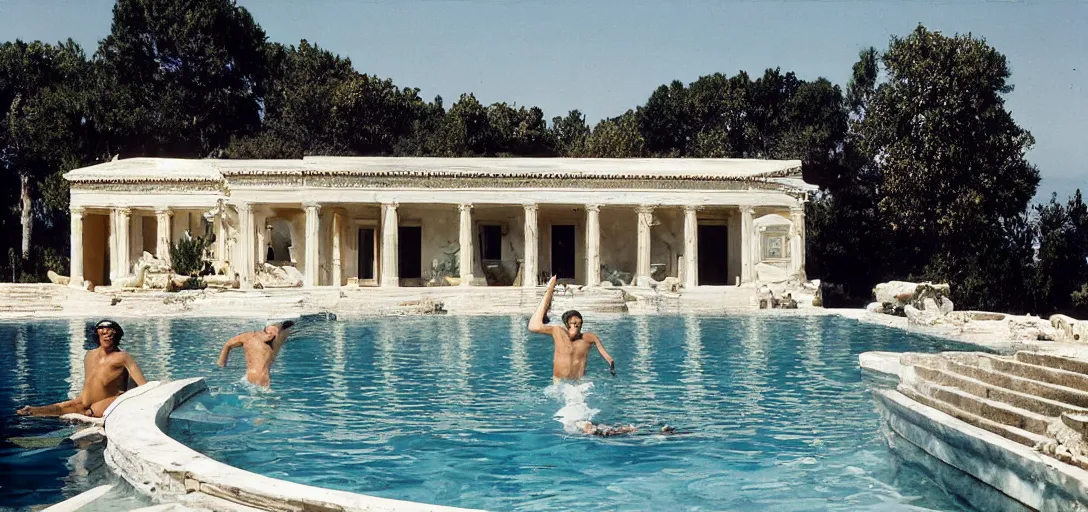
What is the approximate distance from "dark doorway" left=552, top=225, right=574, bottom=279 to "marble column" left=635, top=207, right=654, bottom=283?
12.4 feet

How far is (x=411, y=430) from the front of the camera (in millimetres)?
8656

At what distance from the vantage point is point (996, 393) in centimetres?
643

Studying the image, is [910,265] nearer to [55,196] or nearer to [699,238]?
[699,238]

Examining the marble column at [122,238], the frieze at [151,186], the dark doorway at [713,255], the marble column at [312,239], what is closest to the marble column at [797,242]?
the dark doorway at [713,255]

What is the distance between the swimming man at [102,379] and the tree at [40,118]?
101ft

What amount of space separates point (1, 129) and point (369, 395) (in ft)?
118

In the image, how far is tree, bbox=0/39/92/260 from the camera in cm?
3669

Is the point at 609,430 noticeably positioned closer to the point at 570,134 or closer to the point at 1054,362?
the point at 1054,362

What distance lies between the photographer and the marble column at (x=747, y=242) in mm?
28953

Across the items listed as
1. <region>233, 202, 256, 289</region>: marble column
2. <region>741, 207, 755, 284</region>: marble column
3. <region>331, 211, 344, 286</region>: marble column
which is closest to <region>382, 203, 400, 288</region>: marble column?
<region>331, 211, 344, 286</region>: marble column

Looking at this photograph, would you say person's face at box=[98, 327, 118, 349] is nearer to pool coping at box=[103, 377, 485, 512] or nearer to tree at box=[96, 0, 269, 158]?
pool coping at box=[103, 377, 485, 512]

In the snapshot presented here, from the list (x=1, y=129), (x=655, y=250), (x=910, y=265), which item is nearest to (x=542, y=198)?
(x=655, y=250)

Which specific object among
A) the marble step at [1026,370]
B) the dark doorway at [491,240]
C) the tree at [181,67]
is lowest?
the marble step at [1026,370]

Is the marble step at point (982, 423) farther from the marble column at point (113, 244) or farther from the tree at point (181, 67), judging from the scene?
the tree at point (181, 67)
